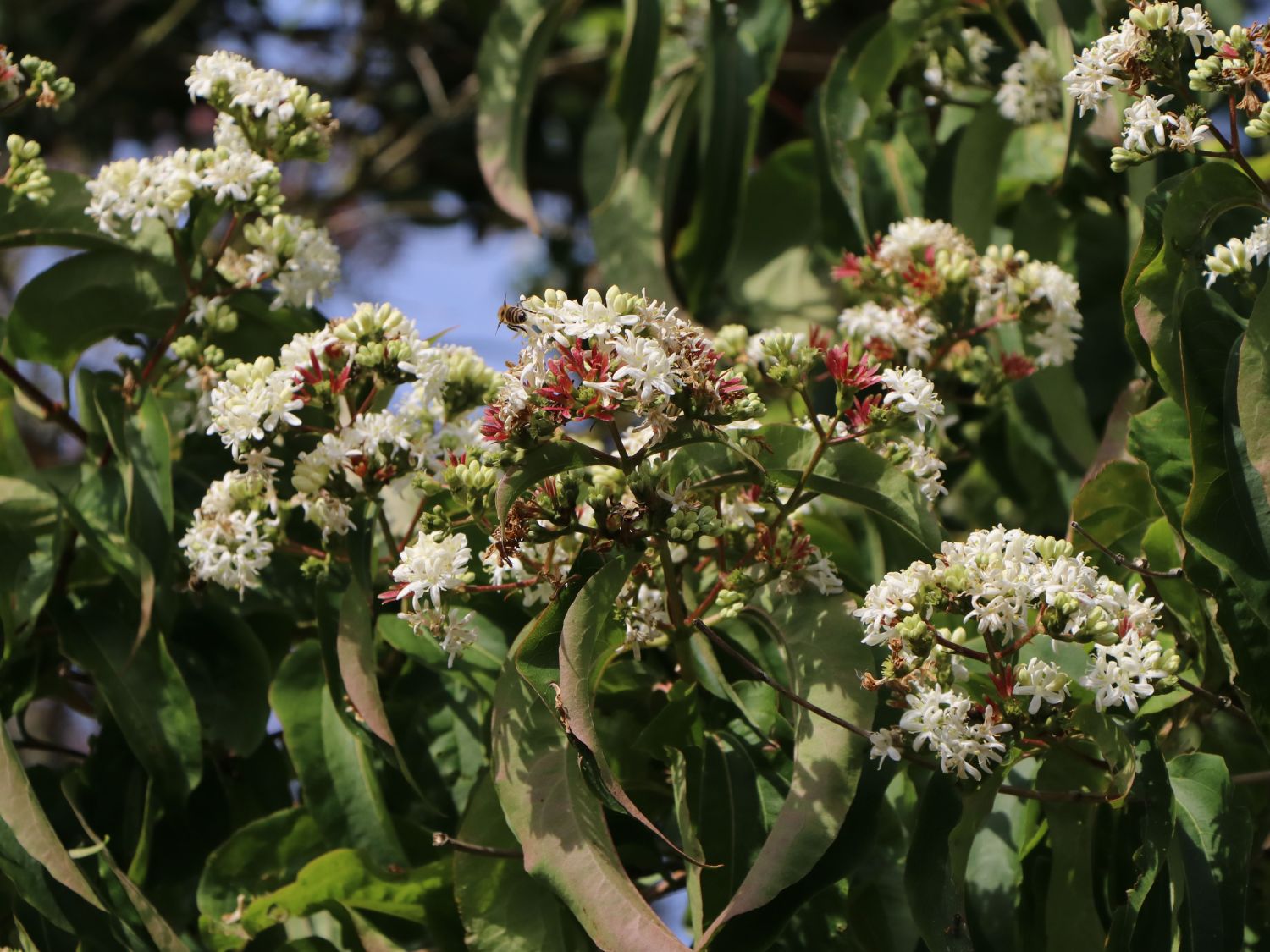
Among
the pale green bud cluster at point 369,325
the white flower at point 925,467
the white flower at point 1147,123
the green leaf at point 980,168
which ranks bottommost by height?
the white flower at point 925,467

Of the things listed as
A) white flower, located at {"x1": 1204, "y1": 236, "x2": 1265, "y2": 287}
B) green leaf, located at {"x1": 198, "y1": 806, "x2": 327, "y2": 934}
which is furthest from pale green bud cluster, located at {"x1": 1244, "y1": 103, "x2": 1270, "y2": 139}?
green leaf, located at {"x1": 198, "y1": 806, "x2": 327, "y2": 934}

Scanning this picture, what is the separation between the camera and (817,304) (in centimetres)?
238

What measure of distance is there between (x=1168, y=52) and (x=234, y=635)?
4.08 feet

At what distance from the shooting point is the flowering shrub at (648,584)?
128cm

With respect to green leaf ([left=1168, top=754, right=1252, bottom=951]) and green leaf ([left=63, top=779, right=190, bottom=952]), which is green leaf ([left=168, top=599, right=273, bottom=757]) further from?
green leaf ([left=1168, top=754, right=1252, bottom=951])

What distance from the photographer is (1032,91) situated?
203 cm

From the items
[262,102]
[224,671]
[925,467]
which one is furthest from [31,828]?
[925,467]

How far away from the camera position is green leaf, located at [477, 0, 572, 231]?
2.24m

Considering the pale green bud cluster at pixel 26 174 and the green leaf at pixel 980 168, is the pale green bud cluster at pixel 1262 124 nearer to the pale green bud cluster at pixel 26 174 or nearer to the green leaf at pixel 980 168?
the green leaf at pixel 980 168

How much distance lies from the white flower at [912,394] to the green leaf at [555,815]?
14.7 inches

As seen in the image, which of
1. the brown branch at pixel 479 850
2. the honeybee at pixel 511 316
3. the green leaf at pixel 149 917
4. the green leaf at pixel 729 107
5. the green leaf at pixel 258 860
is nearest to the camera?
the honeybee at pixel 511 316

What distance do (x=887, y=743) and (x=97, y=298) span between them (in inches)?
44.2

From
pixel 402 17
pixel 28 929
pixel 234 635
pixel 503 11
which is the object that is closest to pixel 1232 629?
pixel 234 635

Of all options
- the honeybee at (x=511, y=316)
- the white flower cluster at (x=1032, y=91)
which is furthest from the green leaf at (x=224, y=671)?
the white flower cluster at (x=1032, y=91)
